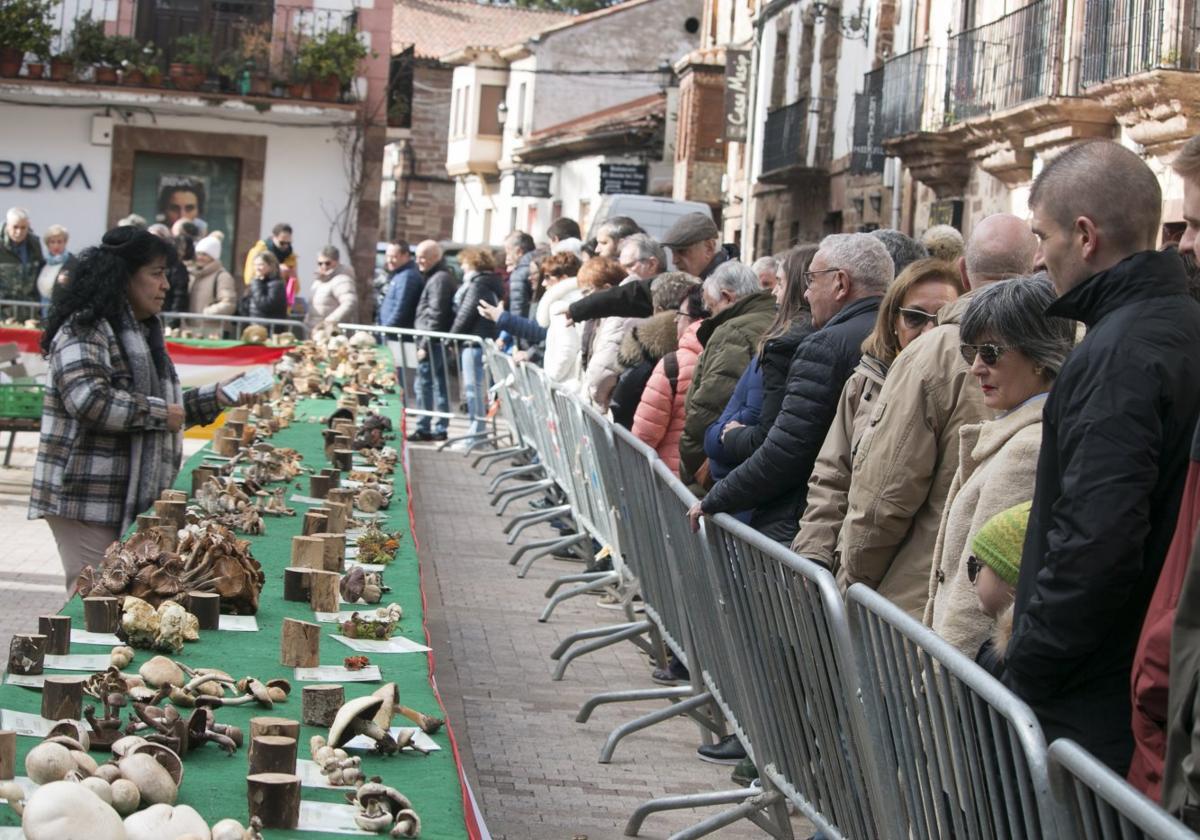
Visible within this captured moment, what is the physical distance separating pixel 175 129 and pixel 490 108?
29.7 m

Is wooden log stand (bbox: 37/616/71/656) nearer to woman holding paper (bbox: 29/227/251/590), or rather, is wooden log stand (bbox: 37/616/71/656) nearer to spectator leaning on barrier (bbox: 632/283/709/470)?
woman holding paper (bbox: 29/227/251/590)

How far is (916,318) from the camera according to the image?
520 cm

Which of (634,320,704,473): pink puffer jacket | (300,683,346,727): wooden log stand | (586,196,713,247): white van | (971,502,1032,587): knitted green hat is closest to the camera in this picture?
(300,683,346,727): wooden log stand

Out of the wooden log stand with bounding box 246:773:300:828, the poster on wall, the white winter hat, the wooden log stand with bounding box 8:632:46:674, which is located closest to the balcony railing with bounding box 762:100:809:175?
the poster on wall

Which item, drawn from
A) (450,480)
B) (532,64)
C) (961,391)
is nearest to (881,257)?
(961,391)

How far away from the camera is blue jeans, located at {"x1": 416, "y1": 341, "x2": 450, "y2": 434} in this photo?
55.1 feet

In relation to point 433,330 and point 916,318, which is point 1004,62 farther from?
point 916,318

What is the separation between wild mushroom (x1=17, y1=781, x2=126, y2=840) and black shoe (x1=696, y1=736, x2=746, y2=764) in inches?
161

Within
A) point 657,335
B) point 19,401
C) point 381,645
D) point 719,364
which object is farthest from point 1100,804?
point 19,401

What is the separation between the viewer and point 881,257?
19.3ft

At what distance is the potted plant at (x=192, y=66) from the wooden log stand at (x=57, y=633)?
21.4 m

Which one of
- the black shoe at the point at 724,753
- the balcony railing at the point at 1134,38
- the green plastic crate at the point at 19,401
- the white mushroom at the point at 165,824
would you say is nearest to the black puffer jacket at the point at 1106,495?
the white mushroom at the point at 165,824

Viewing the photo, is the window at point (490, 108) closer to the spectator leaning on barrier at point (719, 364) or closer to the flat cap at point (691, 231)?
the flat cap at point (691, 231)

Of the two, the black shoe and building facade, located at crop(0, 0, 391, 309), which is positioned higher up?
building facade, located at crop(0, 0, 391, 309)
